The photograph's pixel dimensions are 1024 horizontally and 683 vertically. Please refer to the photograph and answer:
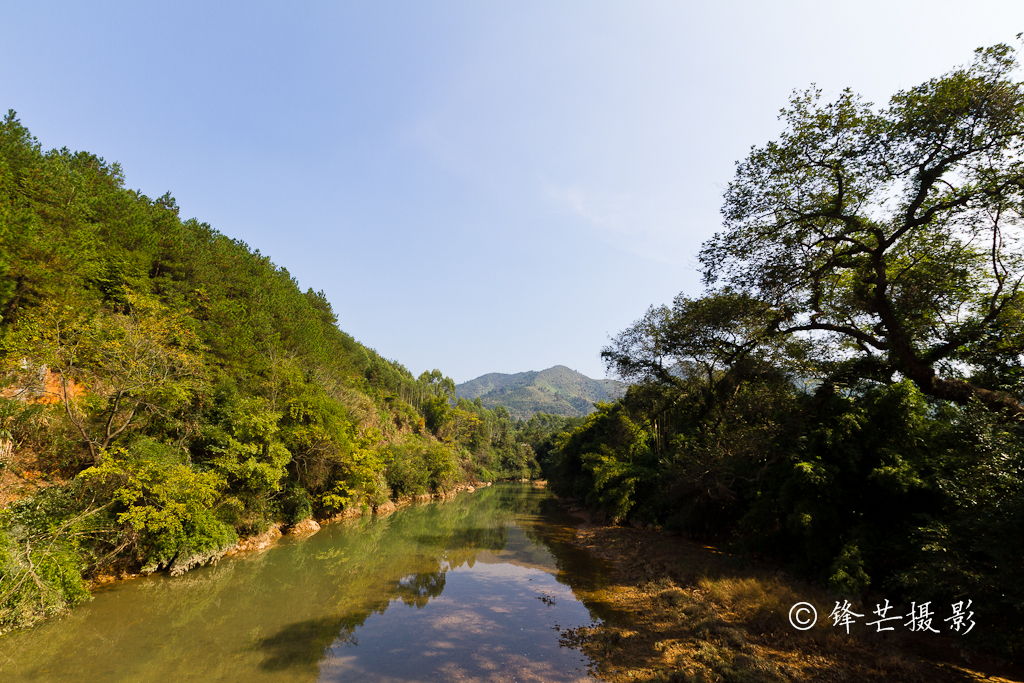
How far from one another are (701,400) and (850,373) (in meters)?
3.56

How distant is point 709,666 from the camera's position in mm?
7945

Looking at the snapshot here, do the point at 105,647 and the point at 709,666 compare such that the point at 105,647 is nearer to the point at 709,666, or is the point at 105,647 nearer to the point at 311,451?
the point at 709,666

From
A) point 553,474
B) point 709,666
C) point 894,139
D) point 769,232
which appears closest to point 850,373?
point 769,232

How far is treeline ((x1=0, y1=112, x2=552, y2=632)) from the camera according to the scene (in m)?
11.3

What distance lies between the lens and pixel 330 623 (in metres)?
11.3

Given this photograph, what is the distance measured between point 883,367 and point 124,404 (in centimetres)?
2207

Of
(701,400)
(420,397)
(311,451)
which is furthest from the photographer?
(420,397)

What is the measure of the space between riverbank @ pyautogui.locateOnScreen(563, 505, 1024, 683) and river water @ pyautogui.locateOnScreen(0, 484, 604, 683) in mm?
1170

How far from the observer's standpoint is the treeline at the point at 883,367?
6.96 m

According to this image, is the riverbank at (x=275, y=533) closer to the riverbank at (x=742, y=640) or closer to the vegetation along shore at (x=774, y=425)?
the vegetation along shore at (x=774, y=425)

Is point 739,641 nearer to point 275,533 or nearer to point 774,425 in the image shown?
point 774,425

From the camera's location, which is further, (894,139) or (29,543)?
(29,543)

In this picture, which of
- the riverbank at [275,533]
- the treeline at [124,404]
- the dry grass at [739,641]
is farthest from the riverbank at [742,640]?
the riverbank at [275,533]

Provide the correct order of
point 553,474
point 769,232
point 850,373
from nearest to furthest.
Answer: point 769,232
point 850,373
point 553,474
